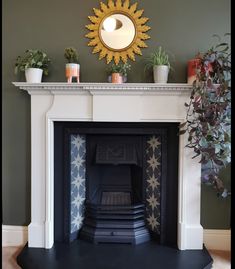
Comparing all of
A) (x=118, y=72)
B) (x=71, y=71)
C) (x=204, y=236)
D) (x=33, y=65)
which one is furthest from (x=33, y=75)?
(x=204, y=236)

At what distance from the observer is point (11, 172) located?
2318mm

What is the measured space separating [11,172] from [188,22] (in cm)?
195

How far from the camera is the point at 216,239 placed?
2.29 m

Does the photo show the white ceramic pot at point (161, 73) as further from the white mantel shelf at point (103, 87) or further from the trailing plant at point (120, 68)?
the trailing plant at point (120, 68)

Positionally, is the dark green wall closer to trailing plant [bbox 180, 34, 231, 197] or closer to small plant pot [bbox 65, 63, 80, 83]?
small plant pot [bbox 65, 63, 80, 83]

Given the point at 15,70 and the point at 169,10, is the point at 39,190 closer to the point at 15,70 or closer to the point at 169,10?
the point at 15,70

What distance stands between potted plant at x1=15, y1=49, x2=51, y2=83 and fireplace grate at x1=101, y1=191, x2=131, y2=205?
1.18 metres

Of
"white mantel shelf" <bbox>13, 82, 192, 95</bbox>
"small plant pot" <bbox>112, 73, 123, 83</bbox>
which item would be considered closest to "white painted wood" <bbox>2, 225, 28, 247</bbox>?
"white mantel shelf" <bbox>13, 82, 192, 95</bbox>

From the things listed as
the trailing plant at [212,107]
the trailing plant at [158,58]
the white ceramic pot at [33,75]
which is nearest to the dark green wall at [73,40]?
the trailing plant at [158,58]

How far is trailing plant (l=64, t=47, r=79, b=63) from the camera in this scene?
2105 mm

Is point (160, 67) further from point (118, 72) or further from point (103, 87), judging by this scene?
point (103, 87)

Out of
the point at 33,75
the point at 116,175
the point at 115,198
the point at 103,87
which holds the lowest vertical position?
the point at 115,198

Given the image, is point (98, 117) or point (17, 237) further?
point (17, 237)

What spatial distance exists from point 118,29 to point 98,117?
75 centimetres
